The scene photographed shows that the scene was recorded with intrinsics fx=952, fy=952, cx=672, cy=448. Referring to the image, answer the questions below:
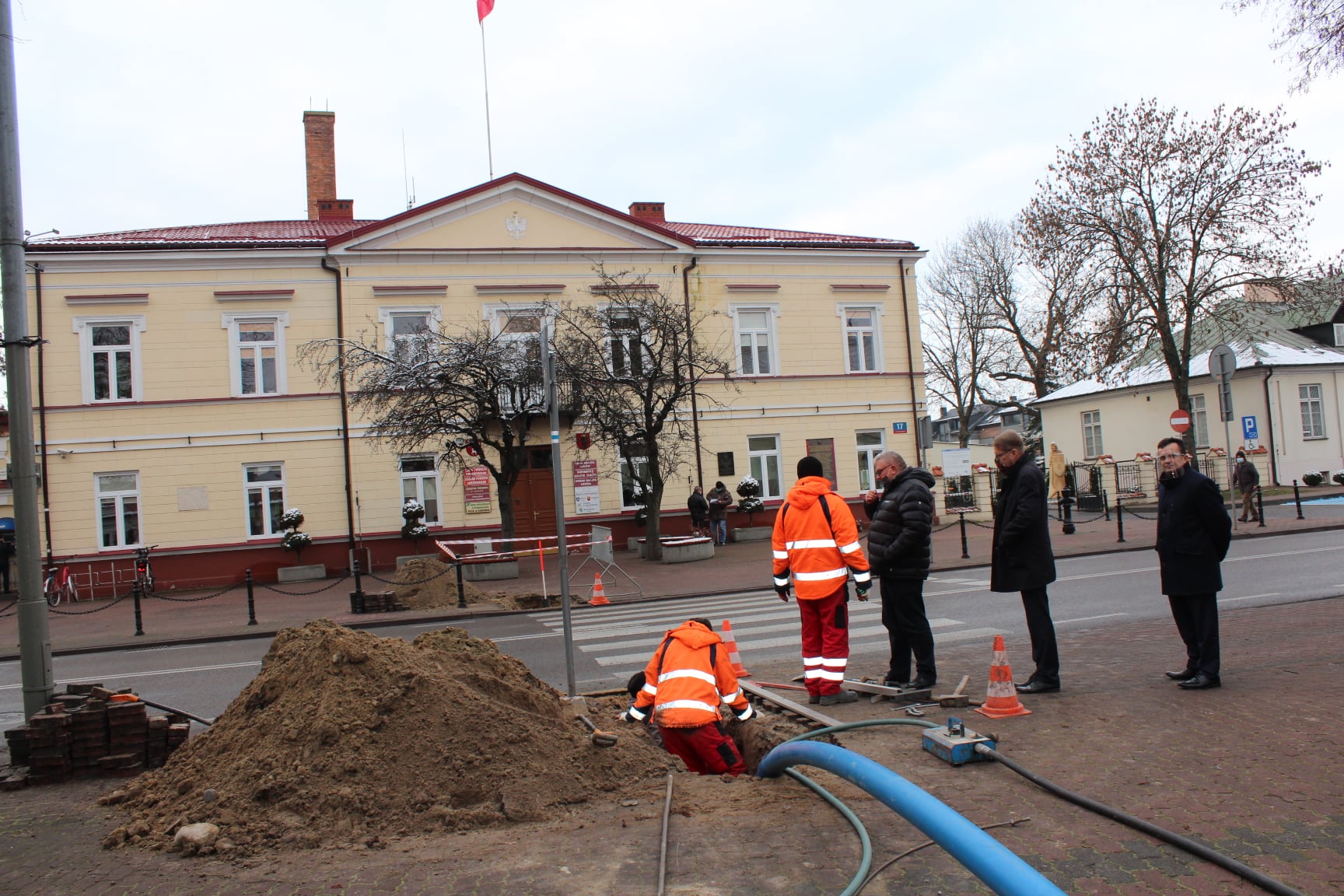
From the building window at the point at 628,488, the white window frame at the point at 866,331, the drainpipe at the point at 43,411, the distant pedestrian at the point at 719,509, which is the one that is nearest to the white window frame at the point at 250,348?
the drainpipe at the point at 43,411

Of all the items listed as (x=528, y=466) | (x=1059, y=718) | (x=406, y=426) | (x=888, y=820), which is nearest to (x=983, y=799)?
(x=888, y=820)

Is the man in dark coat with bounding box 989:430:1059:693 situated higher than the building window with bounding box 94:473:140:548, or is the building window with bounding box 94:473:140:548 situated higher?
the building window with bounding box 94:473:140:548

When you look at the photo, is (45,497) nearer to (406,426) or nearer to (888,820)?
(406,426)

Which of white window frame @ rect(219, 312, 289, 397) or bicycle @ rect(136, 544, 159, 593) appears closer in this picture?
bicycle @ rect(136, 544, 159, 593)

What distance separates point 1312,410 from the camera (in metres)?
35.5

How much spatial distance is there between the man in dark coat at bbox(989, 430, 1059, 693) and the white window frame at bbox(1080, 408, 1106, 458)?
37.2 meters

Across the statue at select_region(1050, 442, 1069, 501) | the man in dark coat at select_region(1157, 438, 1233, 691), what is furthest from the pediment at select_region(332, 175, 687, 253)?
the man in dark coat at select_region(1157, 438, 1233, 691)

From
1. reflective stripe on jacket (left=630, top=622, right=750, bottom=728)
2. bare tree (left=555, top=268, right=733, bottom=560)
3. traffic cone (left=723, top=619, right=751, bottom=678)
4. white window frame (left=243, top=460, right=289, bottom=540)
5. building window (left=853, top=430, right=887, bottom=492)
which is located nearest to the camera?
reflective stripe on jacket (left=630, top=622, right=750, bottom=728)

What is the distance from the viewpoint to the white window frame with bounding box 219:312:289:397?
24688 millimetres

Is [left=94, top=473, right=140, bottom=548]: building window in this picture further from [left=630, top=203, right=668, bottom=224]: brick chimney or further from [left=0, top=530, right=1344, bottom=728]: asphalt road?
[left=630, top=203, right=668, bottom=224]: brick chimney

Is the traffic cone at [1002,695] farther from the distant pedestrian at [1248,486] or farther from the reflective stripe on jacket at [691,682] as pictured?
the distant pedestrian at [1248,486]

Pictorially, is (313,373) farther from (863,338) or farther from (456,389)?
(863,338)

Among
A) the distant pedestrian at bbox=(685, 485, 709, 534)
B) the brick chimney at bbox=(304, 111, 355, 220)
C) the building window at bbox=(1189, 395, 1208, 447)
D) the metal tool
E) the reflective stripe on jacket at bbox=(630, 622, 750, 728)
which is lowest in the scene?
the metal tool

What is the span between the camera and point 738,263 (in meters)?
28.1
